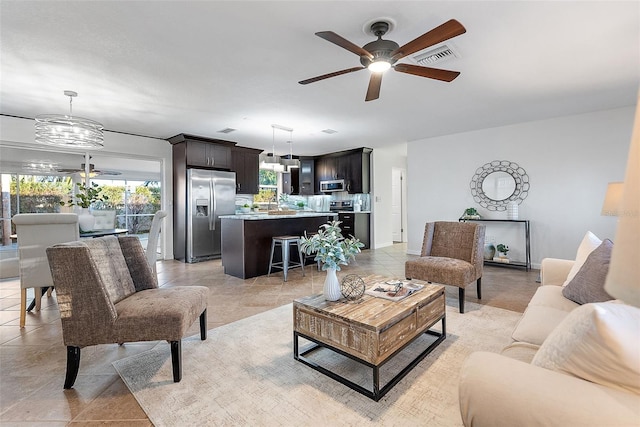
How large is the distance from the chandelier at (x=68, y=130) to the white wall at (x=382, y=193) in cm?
555

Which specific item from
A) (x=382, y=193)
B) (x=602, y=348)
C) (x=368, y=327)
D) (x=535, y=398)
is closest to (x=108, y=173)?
(x=382, y=193)

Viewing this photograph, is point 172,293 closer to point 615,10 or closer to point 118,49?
point 118,49

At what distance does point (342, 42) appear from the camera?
1987 mm

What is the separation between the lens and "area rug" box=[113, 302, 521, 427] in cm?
157

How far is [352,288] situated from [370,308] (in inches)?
9.8

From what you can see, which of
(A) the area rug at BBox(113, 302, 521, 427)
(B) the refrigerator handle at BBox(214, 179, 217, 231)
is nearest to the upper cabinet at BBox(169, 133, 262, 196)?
(B) the refrigerator handle at BBox(214, 179, 217, 231)

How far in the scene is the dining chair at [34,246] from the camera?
9.12 ft

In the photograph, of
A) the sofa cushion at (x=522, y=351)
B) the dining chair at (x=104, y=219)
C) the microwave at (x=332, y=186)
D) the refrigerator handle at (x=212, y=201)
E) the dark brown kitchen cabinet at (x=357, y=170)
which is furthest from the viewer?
the microwave at (x=332, y=186)

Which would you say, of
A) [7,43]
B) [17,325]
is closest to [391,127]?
[7,43]

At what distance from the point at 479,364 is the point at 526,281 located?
4.00 m

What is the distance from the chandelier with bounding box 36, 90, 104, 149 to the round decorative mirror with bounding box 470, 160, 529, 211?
5868 millimetres

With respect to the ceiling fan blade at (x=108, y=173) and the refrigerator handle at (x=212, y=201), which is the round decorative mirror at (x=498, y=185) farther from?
the ceiling fan blade at (x=108, y=173)

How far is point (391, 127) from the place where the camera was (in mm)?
5262

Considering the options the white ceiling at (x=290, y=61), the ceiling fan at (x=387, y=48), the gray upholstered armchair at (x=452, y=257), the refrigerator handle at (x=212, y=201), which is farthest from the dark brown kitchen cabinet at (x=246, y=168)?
the ceiling fan at (x=387, y=48)
